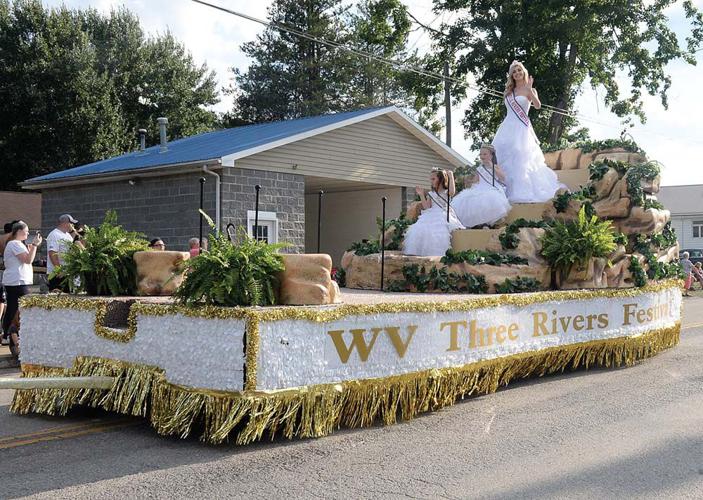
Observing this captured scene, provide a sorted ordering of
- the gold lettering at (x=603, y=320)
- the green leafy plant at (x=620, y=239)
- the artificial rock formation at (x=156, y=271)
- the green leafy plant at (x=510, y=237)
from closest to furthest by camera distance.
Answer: the artificial rock formation at (x=156, y=271) < the gold lettering at (x=603, y=320) < the green leafy plant at (x=510, y=237) < the green leafy plant at (x=620, y=239)

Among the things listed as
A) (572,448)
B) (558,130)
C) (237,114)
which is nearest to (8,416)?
(572,448)

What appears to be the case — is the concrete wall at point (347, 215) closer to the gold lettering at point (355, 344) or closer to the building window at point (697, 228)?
the gold lettering at point (355, 344)

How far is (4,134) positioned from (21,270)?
959 inches

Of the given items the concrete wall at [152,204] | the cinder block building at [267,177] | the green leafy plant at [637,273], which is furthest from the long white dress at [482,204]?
the concrete wall at [152,204]

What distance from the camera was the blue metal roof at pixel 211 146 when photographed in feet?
57.6

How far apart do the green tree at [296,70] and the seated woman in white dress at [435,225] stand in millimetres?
31373

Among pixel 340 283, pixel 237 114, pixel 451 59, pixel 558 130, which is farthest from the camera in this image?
pixel 237 114

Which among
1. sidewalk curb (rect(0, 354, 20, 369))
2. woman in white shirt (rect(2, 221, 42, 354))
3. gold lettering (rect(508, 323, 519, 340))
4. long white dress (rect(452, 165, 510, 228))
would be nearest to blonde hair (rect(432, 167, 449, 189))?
long white dress (rect(452, 165, 510, 228))

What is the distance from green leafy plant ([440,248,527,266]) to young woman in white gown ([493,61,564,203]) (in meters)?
1.80

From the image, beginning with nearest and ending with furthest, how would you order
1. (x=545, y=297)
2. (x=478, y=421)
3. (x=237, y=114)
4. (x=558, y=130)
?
(x=478, y=421)
(x=545, y=297)
(x=558, y=130)
(x=237, y=114)

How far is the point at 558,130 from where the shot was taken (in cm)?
2898

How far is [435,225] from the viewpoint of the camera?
988 centimetres

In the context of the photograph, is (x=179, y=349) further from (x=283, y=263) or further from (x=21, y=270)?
(x=21, y=270)

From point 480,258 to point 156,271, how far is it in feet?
12.7
